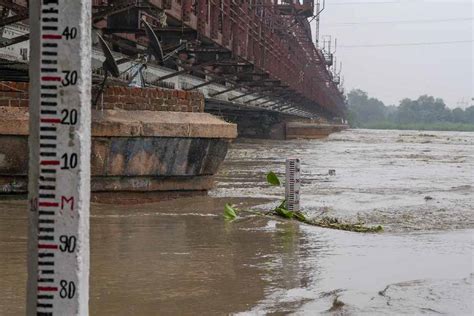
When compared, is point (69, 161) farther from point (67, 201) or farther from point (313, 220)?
point (313, 220)

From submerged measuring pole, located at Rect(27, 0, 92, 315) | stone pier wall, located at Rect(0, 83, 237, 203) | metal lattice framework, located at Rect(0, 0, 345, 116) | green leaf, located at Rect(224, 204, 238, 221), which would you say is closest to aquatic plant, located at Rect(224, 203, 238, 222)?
green leaf, located at Rect(224, 204, 238, 221)

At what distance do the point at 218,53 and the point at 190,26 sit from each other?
5.16 metres

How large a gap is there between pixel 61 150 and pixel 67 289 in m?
0.38

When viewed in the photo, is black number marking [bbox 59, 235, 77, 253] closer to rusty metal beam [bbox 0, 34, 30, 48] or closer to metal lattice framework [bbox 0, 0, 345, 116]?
metal lattice framework [bbox 0, 0, 345, 116]

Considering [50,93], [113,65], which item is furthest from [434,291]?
[113,65]

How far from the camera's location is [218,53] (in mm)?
20516

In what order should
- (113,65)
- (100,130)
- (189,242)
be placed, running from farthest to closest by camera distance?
(113,65)
(100,130)
(189,242)

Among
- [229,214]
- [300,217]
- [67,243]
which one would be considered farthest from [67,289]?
[300,217]

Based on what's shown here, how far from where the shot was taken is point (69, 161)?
1.97 metres

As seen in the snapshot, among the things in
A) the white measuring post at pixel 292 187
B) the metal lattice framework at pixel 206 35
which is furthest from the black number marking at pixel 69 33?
the metal lattice framework at pixel 206 35

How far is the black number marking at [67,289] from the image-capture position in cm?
198

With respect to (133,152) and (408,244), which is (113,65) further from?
(408,244)

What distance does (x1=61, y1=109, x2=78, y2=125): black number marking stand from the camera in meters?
1.96

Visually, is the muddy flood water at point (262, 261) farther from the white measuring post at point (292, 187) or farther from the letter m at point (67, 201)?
the letter m at point (67, 201)
